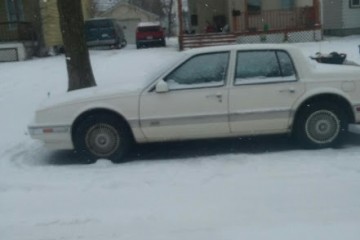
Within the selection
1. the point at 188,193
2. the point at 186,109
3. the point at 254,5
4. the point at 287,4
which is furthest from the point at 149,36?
the point at 188,193

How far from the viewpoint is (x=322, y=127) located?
23.9 feet

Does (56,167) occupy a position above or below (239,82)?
below

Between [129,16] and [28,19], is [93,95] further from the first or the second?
[129,16]

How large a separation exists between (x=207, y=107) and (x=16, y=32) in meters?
20.9

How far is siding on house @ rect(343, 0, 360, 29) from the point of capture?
2780 centimetres

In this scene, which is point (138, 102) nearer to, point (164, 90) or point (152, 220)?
point (164, 90)

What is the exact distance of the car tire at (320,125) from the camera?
285 inches

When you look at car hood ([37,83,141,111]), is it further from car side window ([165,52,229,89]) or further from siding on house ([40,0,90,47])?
siding on house ([40,0,90,47])

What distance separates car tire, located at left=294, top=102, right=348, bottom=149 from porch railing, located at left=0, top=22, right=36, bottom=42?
68.1 feet

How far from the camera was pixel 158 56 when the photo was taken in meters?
21.4

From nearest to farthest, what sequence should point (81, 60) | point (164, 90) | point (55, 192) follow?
point (55, 192), point (164, 90), point (81, 60)

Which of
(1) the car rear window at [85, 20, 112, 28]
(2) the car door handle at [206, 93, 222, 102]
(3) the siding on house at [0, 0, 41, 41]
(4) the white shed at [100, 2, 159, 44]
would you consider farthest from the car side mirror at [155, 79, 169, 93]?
(4) the white shed at [100, 2, 159, 44]

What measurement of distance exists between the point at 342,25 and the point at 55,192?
24736 millimetres

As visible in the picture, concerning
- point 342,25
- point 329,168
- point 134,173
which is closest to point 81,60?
point 134,173
